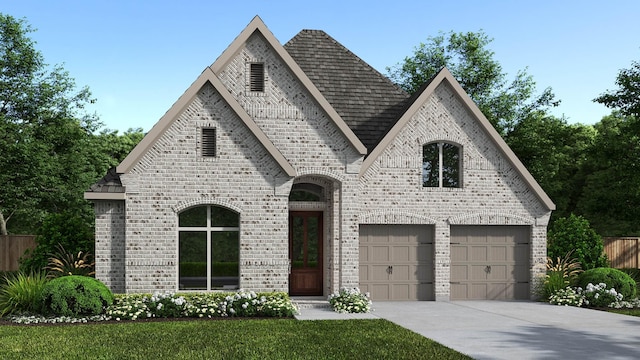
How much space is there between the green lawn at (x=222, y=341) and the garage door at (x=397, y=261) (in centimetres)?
508

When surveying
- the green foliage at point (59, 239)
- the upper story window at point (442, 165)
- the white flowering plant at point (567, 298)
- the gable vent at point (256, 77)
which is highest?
the gable vent at point (256, 77)

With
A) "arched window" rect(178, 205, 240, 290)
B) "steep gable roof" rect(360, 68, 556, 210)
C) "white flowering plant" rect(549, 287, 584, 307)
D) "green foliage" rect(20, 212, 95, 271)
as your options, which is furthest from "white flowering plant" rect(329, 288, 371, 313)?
"green foliage" rect(20, 212, 95, 271)

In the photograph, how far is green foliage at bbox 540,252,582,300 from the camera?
2175cm

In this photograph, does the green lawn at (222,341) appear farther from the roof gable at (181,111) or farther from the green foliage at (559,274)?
the green foliage at (559,274)

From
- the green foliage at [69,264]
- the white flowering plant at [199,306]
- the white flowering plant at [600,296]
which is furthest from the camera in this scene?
the white flowering plant at [600,296]

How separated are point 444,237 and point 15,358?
13.8 meters

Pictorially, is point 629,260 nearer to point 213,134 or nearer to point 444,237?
point 444,237

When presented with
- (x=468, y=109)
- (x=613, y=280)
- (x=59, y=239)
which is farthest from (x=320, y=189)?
(x=613, y=280)

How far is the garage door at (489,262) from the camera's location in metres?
22.1

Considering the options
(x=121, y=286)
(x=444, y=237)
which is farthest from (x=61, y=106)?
(x=444, y=237)

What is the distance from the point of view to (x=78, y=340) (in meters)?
13.4

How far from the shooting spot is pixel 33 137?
35969mm

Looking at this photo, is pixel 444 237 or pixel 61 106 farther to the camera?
pixel 61 106

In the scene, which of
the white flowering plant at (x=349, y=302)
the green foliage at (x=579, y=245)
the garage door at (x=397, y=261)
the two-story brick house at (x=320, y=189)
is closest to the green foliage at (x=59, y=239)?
the two-story brick house at (x=320, y=189)
